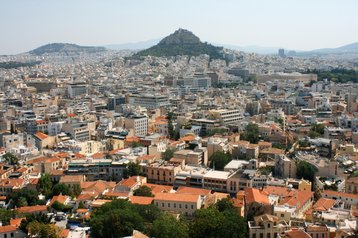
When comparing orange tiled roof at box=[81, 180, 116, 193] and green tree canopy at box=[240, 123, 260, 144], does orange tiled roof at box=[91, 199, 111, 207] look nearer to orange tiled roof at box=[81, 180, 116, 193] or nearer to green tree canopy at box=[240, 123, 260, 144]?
orange tiled roof at box=[81, 180, 116, 193]

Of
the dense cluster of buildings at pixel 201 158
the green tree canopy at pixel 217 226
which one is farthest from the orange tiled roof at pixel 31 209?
the green tree canopy at pixel 217 226

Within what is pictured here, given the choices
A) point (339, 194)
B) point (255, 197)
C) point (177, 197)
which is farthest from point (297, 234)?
point (177, 197)

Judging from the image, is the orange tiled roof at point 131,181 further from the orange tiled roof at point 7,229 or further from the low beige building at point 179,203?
the orange tiled roof at point 7,229

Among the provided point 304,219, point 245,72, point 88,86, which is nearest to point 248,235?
point 304,219

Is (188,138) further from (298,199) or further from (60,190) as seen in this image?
(298,199)

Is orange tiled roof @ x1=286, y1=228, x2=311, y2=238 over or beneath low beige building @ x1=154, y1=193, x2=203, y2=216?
over

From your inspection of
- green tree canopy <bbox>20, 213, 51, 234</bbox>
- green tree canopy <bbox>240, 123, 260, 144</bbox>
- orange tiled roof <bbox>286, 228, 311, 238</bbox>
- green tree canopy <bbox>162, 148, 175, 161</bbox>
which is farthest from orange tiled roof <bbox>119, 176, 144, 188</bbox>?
green tree canopy <bbox>240, 123, 260, 144</bbox>
